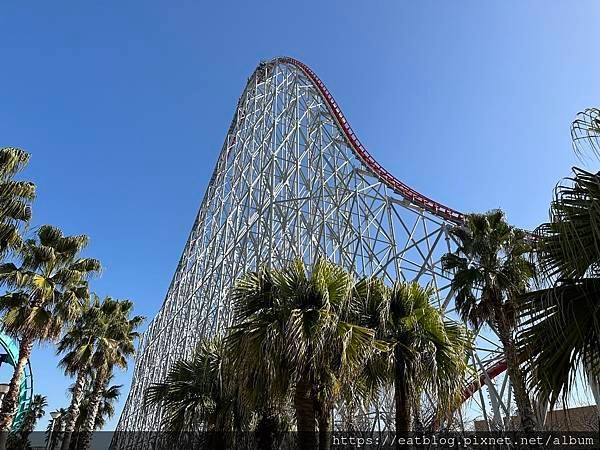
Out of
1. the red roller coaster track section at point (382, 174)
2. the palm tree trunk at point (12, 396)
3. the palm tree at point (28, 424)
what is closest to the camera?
the palm tree trunk at point (12, 396)

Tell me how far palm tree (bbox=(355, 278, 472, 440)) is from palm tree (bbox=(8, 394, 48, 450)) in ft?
72.7

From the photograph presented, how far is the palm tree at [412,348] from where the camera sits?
241 inches

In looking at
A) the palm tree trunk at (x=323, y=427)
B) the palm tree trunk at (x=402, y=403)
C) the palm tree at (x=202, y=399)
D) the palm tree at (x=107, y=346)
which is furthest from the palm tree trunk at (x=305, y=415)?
the palm tree at (x=107, y=346)

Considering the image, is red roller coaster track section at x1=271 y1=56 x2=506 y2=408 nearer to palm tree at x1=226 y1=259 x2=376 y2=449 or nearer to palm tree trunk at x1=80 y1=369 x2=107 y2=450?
palm tree at x1=226 y1=259 x2=376 y2=449

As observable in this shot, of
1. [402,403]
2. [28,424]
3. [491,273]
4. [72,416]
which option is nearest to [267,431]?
[402,403]

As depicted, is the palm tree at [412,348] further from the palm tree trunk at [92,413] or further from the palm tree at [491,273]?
the palm tree trunk at [92,413]

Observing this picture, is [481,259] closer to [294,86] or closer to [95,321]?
[294,86]

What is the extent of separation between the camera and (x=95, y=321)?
54.7 ft

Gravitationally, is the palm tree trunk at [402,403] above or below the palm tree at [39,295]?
below

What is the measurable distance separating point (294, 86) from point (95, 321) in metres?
10.3

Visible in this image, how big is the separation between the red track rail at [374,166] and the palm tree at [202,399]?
704 centimetres

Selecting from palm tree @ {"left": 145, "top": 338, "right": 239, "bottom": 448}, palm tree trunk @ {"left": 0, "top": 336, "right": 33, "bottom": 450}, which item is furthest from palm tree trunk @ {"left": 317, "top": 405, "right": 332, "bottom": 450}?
palm tree trunk @ {"left": 0, "top": 336, "right": 33, "bottom": 450}

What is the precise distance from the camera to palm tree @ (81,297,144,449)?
53.6ft

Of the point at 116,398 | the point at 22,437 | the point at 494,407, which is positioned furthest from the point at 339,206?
the point at 22,437
